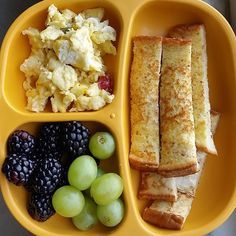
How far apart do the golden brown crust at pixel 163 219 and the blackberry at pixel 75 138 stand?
0.83 feet

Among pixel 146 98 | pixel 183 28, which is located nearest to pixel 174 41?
pixel 183 28

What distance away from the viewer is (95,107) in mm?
1334

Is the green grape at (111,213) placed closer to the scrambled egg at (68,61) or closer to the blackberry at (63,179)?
the blackberry at (63,179)

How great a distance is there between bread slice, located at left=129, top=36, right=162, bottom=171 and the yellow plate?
24 mm

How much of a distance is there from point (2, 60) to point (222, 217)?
0.72 meters

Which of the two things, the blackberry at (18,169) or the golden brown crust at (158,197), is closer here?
the blackberry at (18,169)

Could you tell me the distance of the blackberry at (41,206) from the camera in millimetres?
1308

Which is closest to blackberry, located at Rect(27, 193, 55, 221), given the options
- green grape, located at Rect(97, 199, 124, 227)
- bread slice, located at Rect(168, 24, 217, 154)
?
green grape, located at Rect(97, 199, 124, 227)

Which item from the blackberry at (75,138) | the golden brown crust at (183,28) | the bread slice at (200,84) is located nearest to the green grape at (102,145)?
the blackberry at (75,138)

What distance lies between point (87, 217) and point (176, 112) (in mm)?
370

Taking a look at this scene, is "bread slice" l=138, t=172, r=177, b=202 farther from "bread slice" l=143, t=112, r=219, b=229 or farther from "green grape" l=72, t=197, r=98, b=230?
"green grape" l=72, t=197, r=98, b=230

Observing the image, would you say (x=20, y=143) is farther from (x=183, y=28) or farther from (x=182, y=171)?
(x=183, y=28)

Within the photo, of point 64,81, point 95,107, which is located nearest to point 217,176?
point 95,107

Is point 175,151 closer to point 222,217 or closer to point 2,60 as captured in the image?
point 222,217
